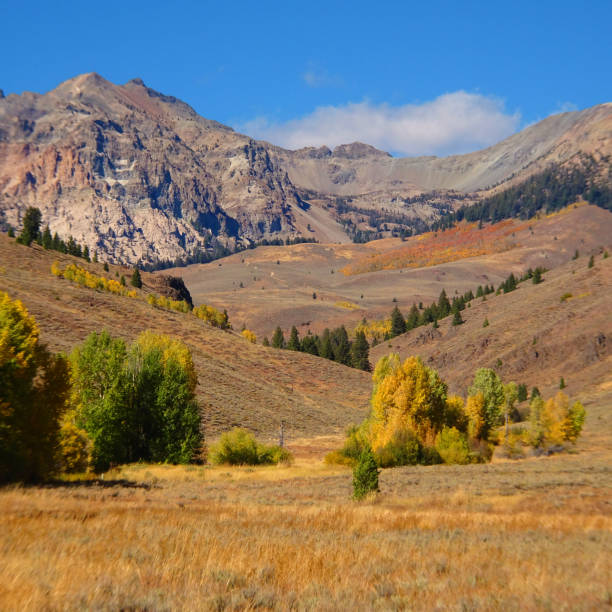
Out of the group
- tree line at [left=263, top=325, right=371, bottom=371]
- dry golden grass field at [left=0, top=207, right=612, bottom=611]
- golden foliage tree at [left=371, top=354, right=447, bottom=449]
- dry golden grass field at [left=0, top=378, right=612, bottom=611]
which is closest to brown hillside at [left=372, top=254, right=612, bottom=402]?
tree line at [left=263, top=325, right=371, bottom=371]

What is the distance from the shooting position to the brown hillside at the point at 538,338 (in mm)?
120625

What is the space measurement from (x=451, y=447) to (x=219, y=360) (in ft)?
207

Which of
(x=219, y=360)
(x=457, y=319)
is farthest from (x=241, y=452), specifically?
(x=457, y=319)

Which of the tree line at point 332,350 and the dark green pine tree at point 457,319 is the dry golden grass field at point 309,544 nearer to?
the tree line at point 332,350

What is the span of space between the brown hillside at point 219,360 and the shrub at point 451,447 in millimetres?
31539

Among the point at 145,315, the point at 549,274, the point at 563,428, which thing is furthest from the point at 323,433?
the point at 549,274

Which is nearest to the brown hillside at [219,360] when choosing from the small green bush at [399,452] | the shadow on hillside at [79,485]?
the small green bush at [399,452]

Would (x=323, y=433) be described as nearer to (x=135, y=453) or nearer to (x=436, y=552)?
(x=135, y=453)

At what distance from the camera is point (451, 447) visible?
52.6 meters

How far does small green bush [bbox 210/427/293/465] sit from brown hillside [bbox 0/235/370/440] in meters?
23.6

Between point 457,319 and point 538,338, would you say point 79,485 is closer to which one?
point 538,338

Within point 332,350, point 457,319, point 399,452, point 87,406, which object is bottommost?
point 399,452

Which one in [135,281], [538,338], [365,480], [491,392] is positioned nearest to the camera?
[365,480]

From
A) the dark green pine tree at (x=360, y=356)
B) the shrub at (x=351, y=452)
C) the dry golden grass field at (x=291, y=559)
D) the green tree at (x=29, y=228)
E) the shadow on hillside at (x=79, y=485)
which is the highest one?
the green tree at (x=29, y=228)
